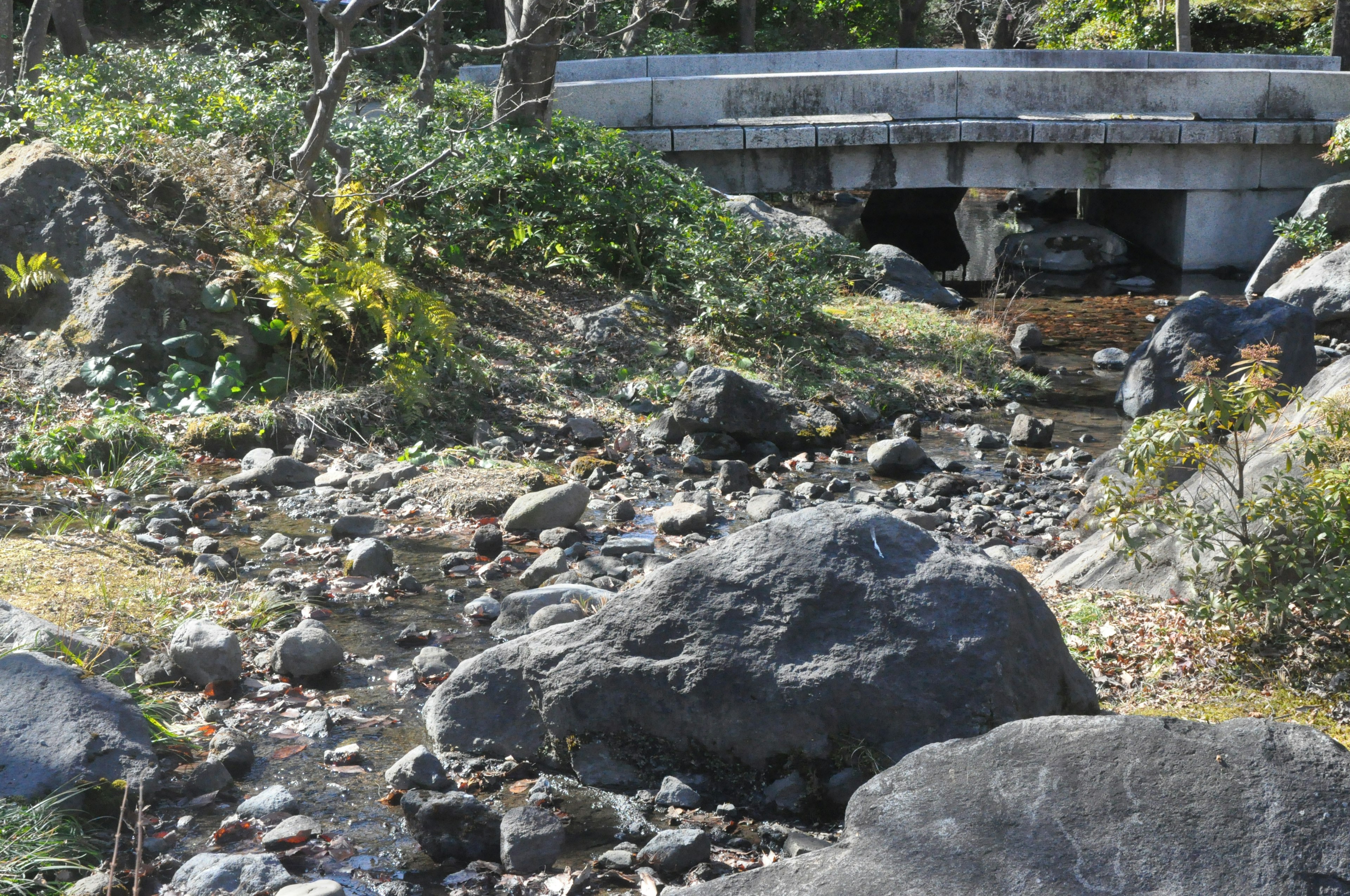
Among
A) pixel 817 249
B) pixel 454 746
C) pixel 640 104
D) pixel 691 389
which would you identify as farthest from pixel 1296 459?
pixel 640 104

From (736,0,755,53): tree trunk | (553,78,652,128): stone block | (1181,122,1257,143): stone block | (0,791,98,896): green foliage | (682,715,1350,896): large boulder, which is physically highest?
(736,0,755,53): tree trunk

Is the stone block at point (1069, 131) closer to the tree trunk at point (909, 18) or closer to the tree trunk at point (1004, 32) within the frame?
the tree trunk at point (1004, 32)

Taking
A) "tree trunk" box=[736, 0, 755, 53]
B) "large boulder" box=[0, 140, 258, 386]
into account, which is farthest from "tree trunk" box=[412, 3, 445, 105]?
"tree trunk" box=[736, 0, 755, 53]

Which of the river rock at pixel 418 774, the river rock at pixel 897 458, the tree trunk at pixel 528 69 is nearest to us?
the river rock at pixel 418 774

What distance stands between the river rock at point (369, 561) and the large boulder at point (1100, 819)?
11.8 feet

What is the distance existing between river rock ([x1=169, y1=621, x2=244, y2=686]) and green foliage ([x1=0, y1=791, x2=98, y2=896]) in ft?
3.49

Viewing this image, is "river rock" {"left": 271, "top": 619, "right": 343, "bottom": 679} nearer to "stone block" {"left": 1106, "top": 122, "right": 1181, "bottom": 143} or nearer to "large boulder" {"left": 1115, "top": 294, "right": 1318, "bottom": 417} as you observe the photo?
"large boulder" {"left": 1115, "top": 294, "right": 1318, "bottom": 417}

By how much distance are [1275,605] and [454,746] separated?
9.82 ft

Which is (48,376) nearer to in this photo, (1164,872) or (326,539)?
(326,539)

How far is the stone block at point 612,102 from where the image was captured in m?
15.0

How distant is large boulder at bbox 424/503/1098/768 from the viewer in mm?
A: 3807

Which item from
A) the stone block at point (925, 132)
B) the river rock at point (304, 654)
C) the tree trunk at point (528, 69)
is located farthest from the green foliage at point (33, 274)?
the stone block at point (925, 132)

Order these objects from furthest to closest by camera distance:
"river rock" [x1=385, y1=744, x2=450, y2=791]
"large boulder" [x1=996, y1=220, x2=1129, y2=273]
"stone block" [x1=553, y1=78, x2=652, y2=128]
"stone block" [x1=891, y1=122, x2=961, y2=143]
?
"large boulder" [x1=996, y1=220, x2=1129, y2=273] → "stone block" [x1=891, y1=122, x2=961, y2=143] → "stone block" [x1=553, y1=78, x2=652, y2=128] → "river rock" [x1=385, y1=744, x2=450, y2=791]

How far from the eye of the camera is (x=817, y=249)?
38.6 ft
